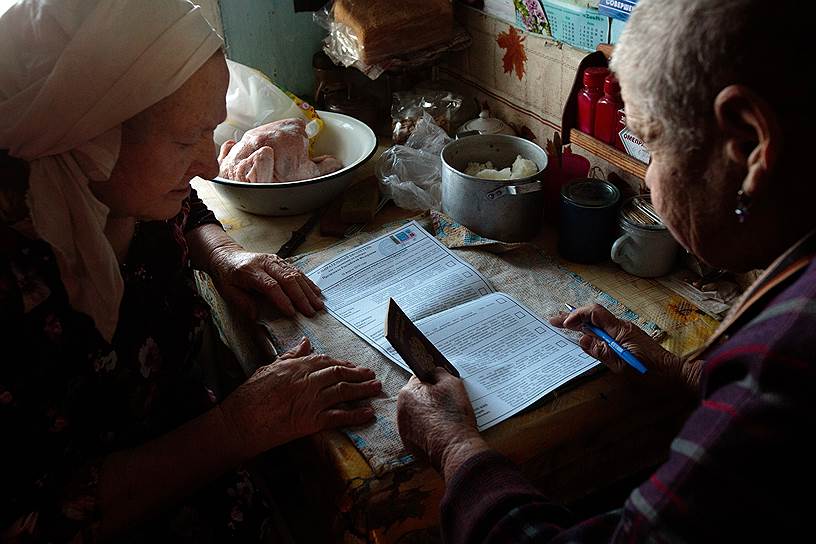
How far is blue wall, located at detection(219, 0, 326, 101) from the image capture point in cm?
212

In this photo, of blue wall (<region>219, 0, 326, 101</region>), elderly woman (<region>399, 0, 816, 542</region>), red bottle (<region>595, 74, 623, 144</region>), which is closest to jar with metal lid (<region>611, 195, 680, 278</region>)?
red bottle (<region>595, 74, 623, 144</region>)

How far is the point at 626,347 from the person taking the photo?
117 centimetres

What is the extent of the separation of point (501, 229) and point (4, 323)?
974mm

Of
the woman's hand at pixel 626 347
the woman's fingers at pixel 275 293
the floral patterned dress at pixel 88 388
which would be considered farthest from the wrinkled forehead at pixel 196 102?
the woman's hand at pixel 626 347

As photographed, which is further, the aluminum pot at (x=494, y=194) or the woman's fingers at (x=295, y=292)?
the aluminum pot at (x=494, y=194)

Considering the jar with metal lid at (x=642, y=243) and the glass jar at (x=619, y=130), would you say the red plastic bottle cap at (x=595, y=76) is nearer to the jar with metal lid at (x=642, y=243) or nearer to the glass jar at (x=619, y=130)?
the glass jar at (x=619, y=130)

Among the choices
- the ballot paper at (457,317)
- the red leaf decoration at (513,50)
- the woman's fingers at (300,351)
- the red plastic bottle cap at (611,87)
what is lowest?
the ballot paper at (457,317)

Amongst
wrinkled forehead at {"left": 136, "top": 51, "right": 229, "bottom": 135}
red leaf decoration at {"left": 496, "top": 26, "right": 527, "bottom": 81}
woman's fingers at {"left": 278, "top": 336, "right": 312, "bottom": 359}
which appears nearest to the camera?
wrinkled forehead at {"left": 136, "top": 51, "right": 229, "bottom": 135}

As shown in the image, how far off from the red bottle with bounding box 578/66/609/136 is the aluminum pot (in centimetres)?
11

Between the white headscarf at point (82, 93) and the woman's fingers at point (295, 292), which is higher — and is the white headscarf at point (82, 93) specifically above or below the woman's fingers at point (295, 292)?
above

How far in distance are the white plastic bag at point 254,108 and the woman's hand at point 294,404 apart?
910mm

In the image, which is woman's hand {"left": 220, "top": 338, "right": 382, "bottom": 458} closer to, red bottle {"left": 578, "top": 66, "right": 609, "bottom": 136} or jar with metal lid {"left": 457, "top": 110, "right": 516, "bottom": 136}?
red bottle {"left": 578, "top": 66, "right": 609, "bottom": 136}

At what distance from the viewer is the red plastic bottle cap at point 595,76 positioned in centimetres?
146

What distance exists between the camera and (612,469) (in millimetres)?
1289
